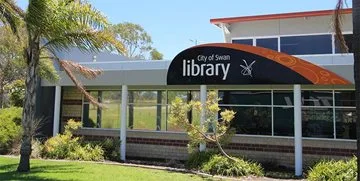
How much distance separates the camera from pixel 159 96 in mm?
20609

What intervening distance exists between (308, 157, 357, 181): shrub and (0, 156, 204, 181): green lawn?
363 cm

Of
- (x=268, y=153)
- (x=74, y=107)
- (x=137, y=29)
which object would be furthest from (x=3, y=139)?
(x=137, y=29)

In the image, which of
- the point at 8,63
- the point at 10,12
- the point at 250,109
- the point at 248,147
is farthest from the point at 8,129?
the point at 250,109

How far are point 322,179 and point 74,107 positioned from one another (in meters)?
14.0

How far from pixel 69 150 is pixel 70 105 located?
523 cm

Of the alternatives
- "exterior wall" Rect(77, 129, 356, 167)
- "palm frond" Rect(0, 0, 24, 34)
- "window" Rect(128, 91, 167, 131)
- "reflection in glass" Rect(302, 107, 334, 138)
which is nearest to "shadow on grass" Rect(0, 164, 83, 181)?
"palm frond" Rect(0, 0, 24, 34)

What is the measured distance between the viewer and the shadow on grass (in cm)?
1198

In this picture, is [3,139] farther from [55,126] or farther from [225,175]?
[225,175]

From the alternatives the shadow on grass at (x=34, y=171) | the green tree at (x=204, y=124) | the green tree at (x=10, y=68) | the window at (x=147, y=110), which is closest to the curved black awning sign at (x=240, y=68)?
the green tree at (x=204, y=124)

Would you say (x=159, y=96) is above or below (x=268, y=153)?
above

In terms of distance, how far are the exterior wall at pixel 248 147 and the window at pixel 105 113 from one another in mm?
501

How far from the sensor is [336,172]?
12.4m

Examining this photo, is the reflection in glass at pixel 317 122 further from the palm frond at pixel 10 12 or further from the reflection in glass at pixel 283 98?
the palm frond at pixel 10 12

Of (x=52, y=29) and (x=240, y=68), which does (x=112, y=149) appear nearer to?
(x=240, y=68)
